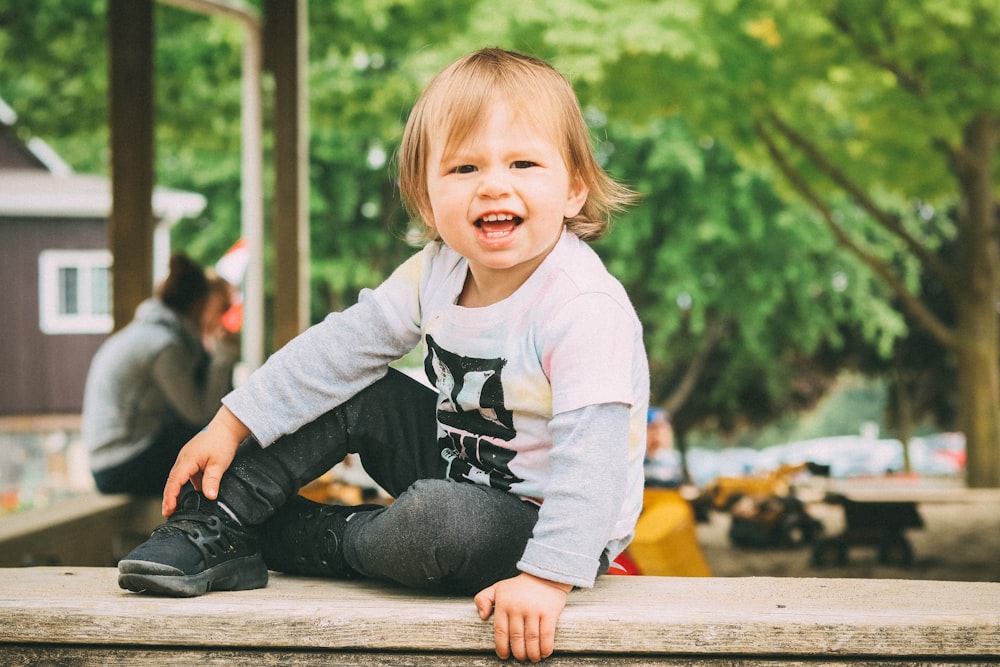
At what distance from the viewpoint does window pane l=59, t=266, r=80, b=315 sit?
19031 mm

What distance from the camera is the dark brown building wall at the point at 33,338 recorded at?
18.4m

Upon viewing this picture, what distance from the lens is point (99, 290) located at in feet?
63.5

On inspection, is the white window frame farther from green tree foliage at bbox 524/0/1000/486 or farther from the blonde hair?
the blonde hair

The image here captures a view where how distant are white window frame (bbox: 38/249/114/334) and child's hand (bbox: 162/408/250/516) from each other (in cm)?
1801

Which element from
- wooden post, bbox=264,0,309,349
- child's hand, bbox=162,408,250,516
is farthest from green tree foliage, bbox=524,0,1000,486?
child's hand, bbox=162,408,250,516

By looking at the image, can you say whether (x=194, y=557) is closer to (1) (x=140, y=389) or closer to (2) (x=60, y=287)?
(1) (x=140, y=389)

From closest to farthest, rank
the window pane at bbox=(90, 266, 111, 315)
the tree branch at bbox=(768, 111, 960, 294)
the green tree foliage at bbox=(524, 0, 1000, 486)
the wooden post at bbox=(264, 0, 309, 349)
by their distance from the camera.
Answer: the wooden post at bbox=(264, 0, 309, 349), the green tree foliage at bbox=(524, 0, 1000, 486), the tree branch at bbox=(768, 111, 960, 294), the window pane at bbox=(90, 266, 111, 315)

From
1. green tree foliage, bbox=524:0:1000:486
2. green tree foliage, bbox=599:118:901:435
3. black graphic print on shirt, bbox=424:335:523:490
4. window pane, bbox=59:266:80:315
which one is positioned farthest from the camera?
window pane, bbox=59:266:80:315

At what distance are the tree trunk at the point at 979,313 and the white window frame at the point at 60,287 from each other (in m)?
14.2

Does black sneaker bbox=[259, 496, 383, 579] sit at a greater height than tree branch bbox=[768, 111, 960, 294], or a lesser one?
lesser

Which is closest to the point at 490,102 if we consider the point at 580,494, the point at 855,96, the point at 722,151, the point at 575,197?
the point at 575,197

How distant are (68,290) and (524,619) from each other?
1935cm

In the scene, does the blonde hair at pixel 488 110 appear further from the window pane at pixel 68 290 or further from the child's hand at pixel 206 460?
the window pane at pixel 68 290

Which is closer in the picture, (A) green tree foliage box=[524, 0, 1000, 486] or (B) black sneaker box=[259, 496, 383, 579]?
(B) black sneaker box=[259, 496, 383, 579]
